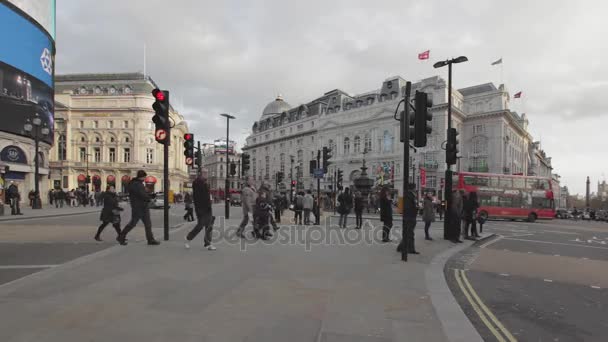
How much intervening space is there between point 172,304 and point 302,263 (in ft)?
9.76

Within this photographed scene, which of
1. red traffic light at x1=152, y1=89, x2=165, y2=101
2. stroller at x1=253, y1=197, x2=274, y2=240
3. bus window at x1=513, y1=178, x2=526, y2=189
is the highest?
red traffic light at x1=152, y1=89, x2=165, y2=101

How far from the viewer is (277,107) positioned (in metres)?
97.9

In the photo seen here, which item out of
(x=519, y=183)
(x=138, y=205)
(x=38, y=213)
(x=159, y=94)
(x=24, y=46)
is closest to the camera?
(x=138, y=205)

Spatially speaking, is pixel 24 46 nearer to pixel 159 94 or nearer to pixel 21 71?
pixel 21 71

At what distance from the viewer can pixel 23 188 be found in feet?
107

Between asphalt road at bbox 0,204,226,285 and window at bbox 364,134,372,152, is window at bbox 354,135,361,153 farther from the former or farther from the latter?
asphalt road at bbox 0,204,226,285

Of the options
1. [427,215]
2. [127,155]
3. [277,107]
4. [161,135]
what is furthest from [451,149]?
[277,107]

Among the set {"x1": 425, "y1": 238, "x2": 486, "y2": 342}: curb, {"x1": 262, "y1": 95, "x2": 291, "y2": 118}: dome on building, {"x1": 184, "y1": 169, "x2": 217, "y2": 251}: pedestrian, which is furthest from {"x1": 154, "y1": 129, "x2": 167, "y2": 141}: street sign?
{"x1": 262, "y1": 95, "x2": 291, "y2": 118}: dome on building

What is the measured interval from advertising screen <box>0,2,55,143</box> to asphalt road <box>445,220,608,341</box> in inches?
1259

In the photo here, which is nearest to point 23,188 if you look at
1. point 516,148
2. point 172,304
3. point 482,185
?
point 172,304

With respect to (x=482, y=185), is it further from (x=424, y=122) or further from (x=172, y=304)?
(x=172, y=304)

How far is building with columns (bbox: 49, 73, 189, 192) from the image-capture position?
6400 centimetres

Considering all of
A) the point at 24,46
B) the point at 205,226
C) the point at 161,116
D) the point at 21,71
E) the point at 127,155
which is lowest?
the point at 205,226

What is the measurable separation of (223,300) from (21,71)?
3197 centimetres
